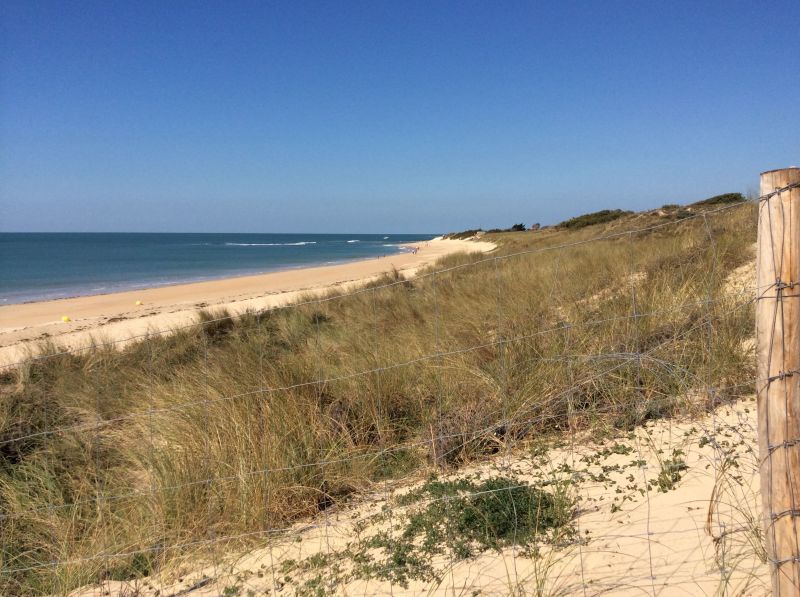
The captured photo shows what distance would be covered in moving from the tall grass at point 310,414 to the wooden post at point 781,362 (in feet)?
3.27

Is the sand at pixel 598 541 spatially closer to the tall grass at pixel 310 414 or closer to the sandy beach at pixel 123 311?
the tall grass at pixel 310 414

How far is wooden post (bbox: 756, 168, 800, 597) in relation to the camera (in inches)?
69.4

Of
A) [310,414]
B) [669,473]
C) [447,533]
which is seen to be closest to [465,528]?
[447,533]

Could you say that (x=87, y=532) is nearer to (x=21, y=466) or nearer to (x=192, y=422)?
(x=192, y=422)

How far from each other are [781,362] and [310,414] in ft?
10.1

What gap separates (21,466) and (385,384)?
9.50ft

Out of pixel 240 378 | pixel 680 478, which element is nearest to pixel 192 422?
pixel 240 378

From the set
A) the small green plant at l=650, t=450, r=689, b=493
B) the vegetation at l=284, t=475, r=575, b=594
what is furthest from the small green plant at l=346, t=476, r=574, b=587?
the small green plant at l=650, t=450, r=689, b=493

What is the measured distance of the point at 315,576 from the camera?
2736 mm

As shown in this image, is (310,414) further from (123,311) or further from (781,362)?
(123,311)

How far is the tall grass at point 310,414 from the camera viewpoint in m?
3.32

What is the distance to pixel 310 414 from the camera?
161 inches

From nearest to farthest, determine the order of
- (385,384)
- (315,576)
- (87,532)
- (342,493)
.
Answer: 1. (315,576)
2. (87,532)
3. (342,493)
4. (385,384)

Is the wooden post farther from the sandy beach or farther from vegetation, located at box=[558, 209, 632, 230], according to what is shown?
vegetation, located at box=[558, 209, 632, 230]
